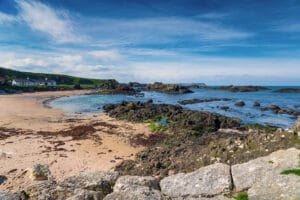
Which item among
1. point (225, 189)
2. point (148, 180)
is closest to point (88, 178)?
point (148, 180)

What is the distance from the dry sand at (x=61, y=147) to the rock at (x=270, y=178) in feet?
28.2

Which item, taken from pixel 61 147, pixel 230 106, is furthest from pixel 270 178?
pixel 230 106

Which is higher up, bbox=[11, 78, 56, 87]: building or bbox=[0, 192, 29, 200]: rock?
bbox=[11, 78, 56, 87]: building

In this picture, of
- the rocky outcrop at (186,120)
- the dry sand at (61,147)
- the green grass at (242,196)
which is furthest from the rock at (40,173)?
the rocky outcrop at (186,120)

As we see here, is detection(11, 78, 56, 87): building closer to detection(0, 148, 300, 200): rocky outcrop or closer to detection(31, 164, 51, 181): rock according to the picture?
detection(31, 164, 51, 181): rock

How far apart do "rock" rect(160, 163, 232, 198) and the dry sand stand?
21.7 feet

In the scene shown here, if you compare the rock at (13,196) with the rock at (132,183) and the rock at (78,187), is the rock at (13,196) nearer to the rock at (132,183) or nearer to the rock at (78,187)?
the rock at (78,187)

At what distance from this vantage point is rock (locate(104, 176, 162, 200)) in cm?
648

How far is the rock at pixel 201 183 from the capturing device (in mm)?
6891

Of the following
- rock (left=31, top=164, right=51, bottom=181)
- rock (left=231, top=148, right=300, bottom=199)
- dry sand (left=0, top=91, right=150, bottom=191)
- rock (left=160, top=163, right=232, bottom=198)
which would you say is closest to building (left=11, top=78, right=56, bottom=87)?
dry sand (left=0, top=91, right=150, bottom=191)

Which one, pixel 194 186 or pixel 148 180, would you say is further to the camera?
pixel 148 180

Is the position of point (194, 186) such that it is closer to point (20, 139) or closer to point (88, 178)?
point (88, 178)

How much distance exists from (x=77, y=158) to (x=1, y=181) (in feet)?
15.2

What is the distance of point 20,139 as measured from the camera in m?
20.1
